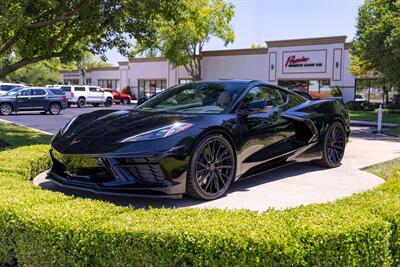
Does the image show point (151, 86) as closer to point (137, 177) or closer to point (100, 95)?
point (100, 95)

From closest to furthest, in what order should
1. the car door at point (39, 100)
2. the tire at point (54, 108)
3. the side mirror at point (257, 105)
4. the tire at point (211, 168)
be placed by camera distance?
the tire at point (211, 168) < the side mirror at point (257, 105) < the car door at point (39, 100) < the tire at point (54, 108)

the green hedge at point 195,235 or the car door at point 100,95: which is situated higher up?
the car door at point 100,95

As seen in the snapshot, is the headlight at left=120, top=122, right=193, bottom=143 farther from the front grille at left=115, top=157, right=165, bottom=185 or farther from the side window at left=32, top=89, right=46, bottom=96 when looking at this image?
the side window at left=32, top=89, right=46, bottom=96

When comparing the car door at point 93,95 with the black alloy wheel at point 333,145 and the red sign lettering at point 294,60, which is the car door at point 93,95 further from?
the black alloy wheel at point 333,145

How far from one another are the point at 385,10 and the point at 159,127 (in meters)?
21.9

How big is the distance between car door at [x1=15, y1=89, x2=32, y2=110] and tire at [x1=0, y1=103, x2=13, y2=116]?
1.24 feet

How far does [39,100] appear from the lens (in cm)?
2219

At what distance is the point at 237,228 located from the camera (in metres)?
2.80

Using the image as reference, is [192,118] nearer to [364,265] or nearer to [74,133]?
[74,133]

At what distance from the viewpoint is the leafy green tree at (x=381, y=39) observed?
18.7 meters

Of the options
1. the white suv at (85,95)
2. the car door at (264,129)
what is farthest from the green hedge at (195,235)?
the white suv at (85,95)

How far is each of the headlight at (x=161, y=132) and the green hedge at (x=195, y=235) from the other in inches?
32.9

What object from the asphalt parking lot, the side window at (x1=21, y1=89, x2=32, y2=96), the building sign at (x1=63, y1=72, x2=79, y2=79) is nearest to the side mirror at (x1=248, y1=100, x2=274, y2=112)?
the asphalt parking lot

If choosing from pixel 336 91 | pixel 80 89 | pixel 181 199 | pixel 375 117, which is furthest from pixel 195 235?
pixel 80 89
